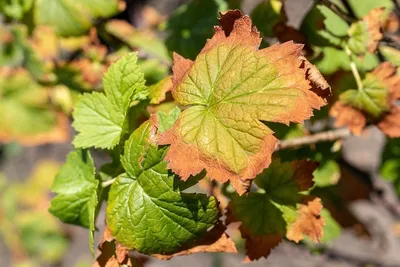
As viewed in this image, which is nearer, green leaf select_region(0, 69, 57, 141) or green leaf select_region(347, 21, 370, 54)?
green leaf select_region(347, 21, 370, 54)

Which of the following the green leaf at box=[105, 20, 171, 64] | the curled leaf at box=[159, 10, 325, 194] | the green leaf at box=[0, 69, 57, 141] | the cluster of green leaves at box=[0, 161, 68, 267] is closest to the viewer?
the curled leaf at box=[159, 10, 325, 194]

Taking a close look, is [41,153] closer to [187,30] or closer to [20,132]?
[20,132]

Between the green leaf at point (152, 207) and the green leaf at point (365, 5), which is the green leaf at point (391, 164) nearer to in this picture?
the green leaf at point (365, 5)

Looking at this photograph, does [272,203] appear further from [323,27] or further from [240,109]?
[323,27]

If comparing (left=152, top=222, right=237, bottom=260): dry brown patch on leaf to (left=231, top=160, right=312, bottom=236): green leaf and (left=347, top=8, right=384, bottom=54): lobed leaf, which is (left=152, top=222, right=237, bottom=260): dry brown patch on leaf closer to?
(left=231, top=160, right=312, bottom=236): green leaf

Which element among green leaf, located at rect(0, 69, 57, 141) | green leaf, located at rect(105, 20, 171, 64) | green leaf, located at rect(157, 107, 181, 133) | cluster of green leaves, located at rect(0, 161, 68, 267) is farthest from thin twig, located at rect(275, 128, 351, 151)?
cluster of green leaves, located at rect(0, 161, 68, 267)

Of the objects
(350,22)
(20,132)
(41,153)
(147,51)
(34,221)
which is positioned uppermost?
(350,22)

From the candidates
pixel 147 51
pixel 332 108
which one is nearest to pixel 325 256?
pixel 147 51

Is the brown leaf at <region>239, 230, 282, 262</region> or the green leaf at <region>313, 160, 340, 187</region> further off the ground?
the brown leaf at <region>239, 230, 282, 262</region>

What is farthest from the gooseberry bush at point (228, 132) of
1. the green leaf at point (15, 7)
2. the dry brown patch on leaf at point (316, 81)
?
the green leaf at point (15, 7)

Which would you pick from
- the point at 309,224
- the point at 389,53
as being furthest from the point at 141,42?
the point at 309,224
